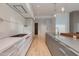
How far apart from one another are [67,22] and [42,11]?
3.99ft

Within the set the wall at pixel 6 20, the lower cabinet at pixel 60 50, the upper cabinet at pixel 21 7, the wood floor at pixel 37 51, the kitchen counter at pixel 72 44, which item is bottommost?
the wood floor at pixel 37 51

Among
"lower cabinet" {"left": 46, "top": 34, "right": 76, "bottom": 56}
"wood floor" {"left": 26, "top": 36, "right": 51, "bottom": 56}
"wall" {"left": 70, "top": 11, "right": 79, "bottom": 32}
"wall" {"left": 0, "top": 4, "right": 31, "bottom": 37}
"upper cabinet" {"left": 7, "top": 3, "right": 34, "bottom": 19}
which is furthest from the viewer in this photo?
"wall" {"left": 70, "top": 11, "right": 79, "bottom": 32}

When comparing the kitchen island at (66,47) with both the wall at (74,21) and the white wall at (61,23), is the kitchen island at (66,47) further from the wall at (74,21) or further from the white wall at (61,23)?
the white wall at (61,23)

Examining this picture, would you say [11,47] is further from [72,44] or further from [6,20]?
[6,20]

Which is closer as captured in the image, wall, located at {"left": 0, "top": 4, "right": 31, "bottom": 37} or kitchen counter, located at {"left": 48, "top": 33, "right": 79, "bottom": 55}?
kitchen counter, located at {"left": 48, "top": 33, "right": 79, "bottom": 55}

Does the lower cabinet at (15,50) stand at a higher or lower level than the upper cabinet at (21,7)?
lower

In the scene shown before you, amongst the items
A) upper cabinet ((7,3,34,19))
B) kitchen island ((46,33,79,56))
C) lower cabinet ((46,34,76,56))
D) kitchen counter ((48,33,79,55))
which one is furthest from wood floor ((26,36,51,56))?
upper cabinet ((7,3,34,19))

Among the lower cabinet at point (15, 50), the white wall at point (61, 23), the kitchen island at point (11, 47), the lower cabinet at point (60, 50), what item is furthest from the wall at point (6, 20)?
the white wall at point (61, 23)

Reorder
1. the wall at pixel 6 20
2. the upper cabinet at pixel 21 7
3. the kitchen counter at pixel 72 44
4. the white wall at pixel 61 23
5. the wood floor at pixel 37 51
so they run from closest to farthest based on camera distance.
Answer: the kitchen counter at pixel 72 44 → the upper cabinet at pixel 21 7 → the wood floor at pixel 37 51 → the wall at pixel 6 20 → the white wall at pixel 61 23

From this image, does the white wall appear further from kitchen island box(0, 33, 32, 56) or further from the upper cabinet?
kitchen island box(0, 33, 32, 56)

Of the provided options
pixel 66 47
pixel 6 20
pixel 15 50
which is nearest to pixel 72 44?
pixel 66 47

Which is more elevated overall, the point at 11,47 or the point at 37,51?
the point at 11,47

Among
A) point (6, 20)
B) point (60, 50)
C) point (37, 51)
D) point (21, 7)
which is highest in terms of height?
point (21, 7)

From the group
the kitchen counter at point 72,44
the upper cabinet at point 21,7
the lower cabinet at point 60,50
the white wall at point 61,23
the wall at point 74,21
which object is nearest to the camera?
the kitchen counter at point 72,44
